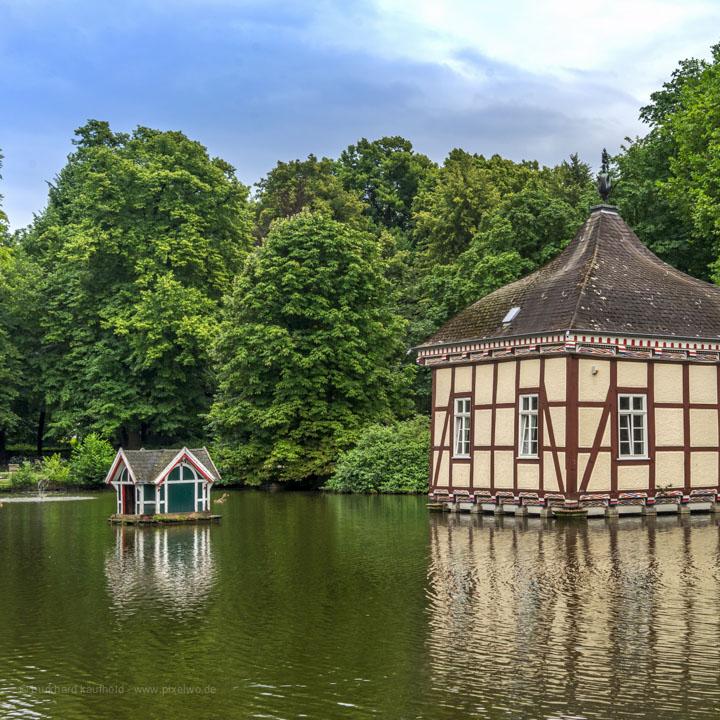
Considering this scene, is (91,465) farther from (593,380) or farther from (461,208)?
(593,380)

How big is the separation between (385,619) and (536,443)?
14.5m

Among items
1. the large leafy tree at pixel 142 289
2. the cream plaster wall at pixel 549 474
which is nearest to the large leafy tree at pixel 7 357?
the large leafy tree at pixel 142 289

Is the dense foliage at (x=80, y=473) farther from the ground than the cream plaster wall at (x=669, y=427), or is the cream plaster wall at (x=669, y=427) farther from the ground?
the cream plaster wall at (x=669, y=427)

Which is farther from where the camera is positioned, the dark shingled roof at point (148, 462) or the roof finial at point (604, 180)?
the roof finial at point (604, 180)

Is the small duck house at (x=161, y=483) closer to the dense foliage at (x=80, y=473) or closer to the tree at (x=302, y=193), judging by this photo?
the dense foliage at (x=80, y=473)

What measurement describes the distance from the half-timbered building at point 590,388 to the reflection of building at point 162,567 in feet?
26.1

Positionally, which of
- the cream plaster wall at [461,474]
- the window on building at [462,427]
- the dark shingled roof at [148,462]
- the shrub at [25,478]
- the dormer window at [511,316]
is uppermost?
the dormer window at [511,316]

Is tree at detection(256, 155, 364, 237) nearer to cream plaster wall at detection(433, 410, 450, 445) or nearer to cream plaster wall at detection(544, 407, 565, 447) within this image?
cream plaster wall at detection(433, 410, 450, 445)

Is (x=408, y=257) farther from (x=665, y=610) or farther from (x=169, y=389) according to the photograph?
(x=665, y=610)

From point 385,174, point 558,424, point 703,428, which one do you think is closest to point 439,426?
point 558,424

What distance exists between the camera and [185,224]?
4819 cm

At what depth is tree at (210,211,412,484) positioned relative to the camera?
40.3 meters

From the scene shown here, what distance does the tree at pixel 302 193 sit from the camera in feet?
199

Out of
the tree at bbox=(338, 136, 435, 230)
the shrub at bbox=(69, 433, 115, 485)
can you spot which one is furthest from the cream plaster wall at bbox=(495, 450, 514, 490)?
the tree at bbox=(338, 136, 435, 230)
